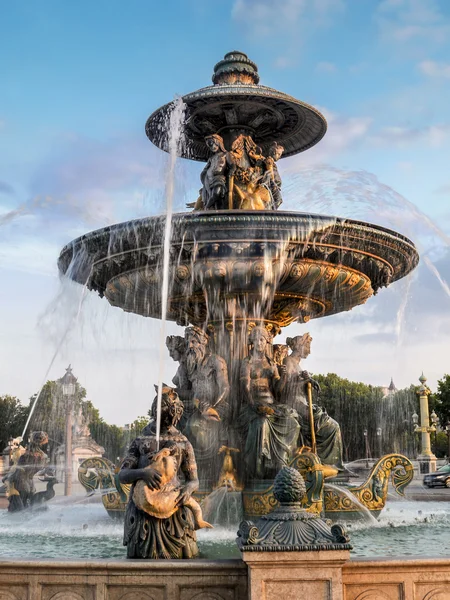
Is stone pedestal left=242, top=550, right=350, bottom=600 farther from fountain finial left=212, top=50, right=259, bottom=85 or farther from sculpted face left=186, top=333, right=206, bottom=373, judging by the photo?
fountain finial left=212, top=50, right=259, bottom=85

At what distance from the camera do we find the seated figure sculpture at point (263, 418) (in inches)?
366

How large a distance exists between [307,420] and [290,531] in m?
5.11

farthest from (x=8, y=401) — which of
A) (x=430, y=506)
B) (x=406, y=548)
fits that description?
(x=406, y=548)

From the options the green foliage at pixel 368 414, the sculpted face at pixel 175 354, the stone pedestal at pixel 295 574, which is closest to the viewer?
the stone pedestal at pixel 295 574

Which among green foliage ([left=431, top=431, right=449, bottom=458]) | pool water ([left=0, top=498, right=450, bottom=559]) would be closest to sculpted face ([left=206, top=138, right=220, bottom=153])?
pool water ([left=0, top=498, right=450, bottom=559])

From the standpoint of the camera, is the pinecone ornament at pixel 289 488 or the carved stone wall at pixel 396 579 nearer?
the carved stone wall at pixel 396 579

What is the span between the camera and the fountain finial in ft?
41.1

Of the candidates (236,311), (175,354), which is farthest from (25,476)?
(236,311)

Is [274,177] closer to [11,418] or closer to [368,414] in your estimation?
[368,414]

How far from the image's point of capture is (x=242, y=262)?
32.0 feet

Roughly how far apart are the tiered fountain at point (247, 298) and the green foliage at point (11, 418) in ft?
140

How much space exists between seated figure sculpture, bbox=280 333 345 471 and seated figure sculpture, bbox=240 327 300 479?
157 millimetres

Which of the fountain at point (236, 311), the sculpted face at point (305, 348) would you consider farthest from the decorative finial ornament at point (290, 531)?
the sculpted face at point (305, 348)

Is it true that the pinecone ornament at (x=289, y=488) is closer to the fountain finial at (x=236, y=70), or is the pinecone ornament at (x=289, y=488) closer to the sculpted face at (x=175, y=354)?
the sculpted face at (x=175, y=354)
